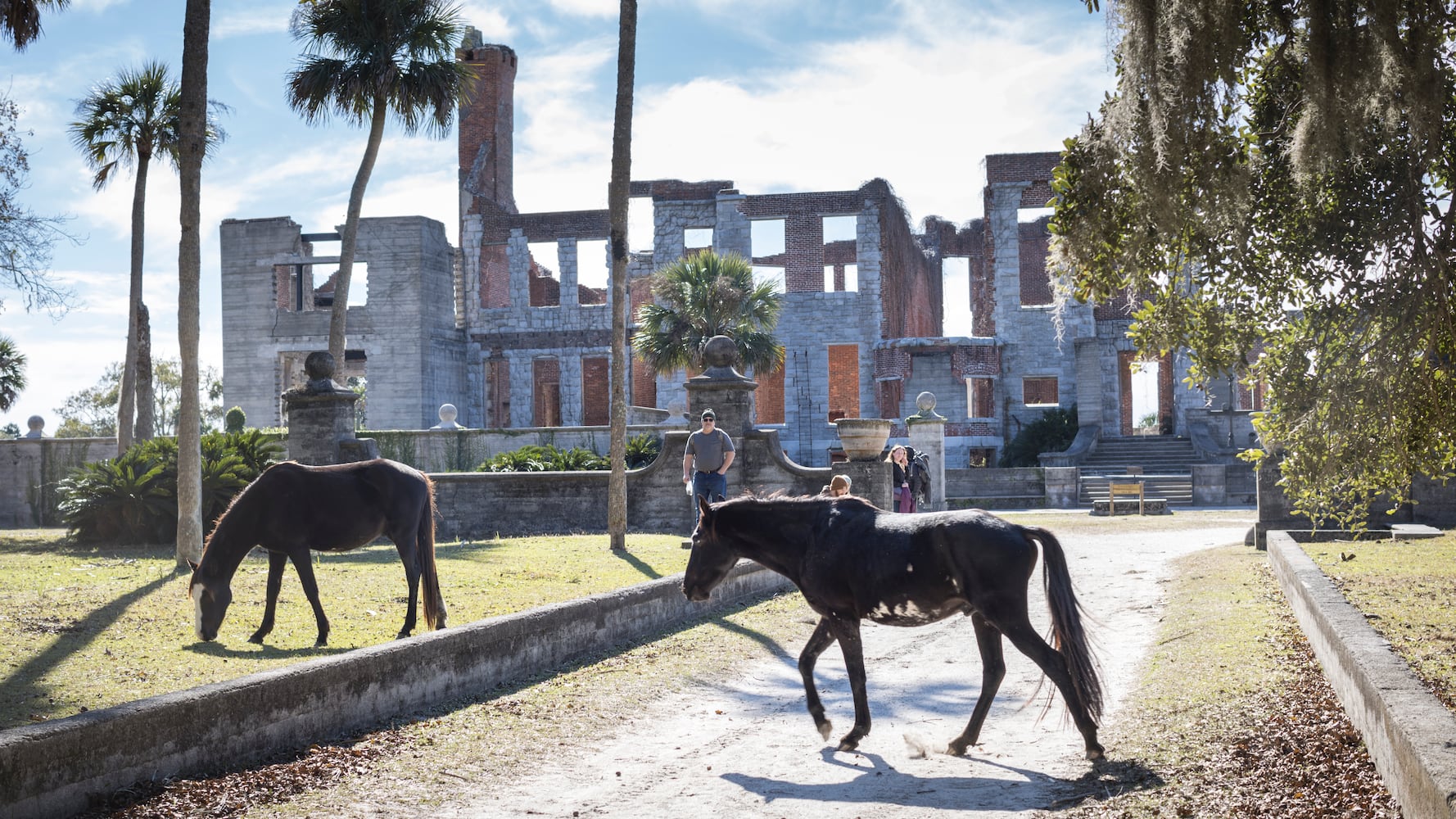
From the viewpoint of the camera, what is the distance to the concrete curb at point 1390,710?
12.4 ft

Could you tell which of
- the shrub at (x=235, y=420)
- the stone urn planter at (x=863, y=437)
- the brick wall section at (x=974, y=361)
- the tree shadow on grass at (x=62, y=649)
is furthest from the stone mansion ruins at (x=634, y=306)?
the tree shadow on grass at (x=62, y=649)

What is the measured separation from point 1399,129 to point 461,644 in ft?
21.1

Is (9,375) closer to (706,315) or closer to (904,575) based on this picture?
(706,315)

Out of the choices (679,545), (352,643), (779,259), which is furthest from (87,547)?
(779,259)

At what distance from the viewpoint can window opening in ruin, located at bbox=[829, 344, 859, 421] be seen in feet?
143

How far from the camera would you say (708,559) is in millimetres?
6395

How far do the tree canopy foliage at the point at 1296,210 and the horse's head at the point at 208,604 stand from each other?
20.2 feet

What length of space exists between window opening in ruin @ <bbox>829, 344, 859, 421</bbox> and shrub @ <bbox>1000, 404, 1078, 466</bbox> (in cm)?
625

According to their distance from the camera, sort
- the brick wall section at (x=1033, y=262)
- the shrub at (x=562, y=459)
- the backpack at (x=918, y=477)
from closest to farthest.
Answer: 1. the backpack at (x=918, y=477)
2. the shrub at (x=562, y=459)
3. the brick wall section at (x=1033, y=262)

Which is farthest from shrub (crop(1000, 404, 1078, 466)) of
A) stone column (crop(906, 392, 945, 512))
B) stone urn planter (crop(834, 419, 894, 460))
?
stone urn planter (crop(834, 419, 894, 460))

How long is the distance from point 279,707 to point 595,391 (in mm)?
40433

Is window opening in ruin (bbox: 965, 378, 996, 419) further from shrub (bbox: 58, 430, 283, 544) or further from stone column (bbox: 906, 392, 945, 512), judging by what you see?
shrub (bbox: 58, 430, 283, 544)

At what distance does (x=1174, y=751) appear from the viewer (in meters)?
5.52

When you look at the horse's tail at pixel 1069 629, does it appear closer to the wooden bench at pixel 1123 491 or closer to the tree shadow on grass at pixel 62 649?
the tree shadow on grass at pixel 62 649
